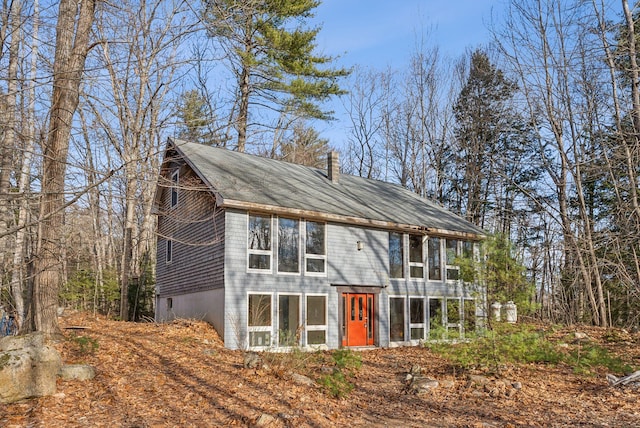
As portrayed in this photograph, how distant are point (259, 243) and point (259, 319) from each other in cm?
208

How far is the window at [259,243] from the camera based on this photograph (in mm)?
13961

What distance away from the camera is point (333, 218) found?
15.2 m

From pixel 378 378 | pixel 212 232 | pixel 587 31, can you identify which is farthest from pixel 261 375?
pixel 587 31

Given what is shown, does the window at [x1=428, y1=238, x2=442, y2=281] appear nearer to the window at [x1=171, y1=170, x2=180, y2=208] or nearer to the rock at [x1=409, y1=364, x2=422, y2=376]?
the rock at [x1=409, y1=364, x2=422, y2=376]

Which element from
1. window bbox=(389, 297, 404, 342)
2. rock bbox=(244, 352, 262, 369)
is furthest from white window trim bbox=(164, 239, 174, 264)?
rock bbox=(244, 352, 262, 369)

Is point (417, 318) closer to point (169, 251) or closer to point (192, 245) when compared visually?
point (192, 245)

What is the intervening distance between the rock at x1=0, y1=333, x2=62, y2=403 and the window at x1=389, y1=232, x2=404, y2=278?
37.2 feet

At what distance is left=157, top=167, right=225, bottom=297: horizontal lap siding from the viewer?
13.9m

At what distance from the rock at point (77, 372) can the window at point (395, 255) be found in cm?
1057

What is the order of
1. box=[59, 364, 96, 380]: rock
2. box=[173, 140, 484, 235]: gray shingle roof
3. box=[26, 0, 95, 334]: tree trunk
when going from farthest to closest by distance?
1. box=[173, 140, 484, 235]: gray shingle roof
2. box=[26, 0, 95, 334]: tree trunk
3. box=[59, 364, 96, 380]: rock

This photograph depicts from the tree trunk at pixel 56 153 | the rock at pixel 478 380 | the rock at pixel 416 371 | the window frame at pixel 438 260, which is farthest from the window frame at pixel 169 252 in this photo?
the rock at pixel 478 380

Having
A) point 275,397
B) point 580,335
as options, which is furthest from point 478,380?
point 580,335

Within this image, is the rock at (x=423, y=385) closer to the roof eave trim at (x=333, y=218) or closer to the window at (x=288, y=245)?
the window at (x=288, y=245)

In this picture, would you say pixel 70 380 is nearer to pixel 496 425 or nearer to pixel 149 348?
pixel 149 348
